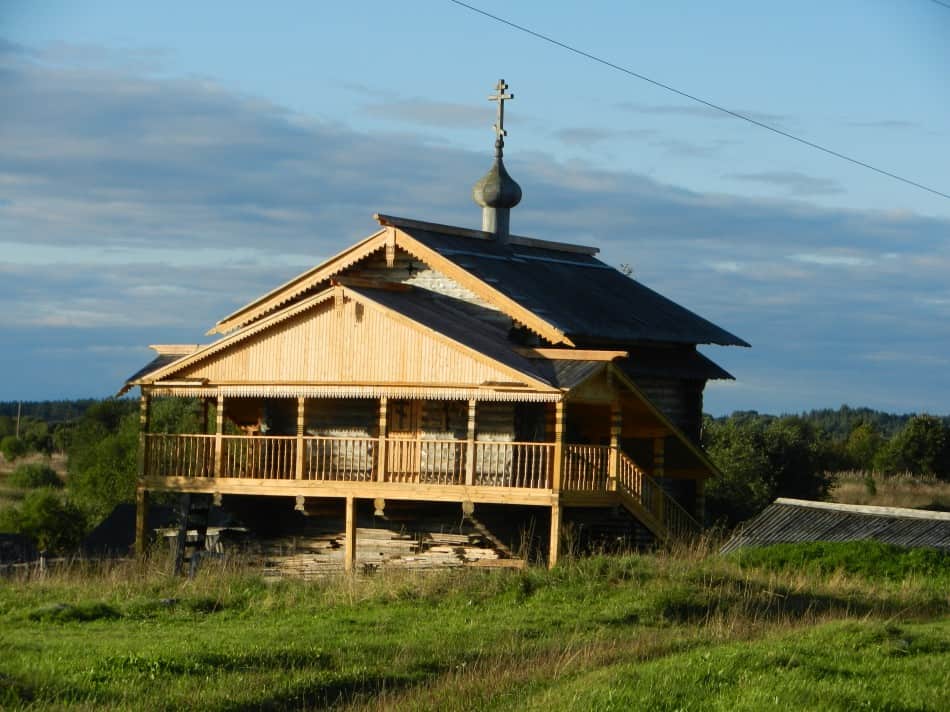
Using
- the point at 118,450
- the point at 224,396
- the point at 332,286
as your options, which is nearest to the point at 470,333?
the point at 332,286

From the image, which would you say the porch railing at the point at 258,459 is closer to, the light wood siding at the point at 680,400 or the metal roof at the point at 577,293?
the metal roof at the point at 577,293

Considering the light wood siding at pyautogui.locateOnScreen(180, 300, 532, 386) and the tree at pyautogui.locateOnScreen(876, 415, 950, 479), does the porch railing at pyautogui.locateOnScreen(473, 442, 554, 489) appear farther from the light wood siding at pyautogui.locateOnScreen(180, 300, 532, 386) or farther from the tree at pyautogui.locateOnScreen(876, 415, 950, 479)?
the tree at pyautogui.locateOnScreen(876, 415, 950, 479)

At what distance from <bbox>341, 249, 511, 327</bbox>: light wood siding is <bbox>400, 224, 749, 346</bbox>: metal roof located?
0.48 meters

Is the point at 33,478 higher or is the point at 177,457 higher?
the point at 177,457

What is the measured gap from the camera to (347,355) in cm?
2920

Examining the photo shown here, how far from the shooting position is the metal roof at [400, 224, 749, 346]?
101ft

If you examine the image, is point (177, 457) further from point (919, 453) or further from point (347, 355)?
point (919, 453)

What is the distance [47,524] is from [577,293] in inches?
584

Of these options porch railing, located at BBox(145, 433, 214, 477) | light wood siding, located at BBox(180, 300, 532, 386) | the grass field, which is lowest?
the grass field

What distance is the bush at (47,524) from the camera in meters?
38.3

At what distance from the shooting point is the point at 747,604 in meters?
21.6

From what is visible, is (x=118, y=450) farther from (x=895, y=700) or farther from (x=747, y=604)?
(x=895, y=700)

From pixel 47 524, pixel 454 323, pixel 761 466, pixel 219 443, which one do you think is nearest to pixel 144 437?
pixel 219 443

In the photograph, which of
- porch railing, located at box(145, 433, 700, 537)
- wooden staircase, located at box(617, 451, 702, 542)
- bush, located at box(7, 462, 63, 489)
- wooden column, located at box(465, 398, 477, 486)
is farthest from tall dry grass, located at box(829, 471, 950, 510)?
bush, located at box(7, 462, 63, 489)
